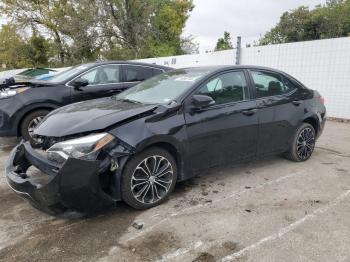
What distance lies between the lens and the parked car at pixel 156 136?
3.01m

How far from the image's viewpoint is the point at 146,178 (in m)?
3.42

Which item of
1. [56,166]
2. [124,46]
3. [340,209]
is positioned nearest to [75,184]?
[56,166]

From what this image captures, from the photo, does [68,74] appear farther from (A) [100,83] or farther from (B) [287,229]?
(B) [287,229]

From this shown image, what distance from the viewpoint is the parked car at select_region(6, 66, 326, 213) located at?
3.01m

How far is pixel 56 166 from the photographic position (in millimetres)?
3033

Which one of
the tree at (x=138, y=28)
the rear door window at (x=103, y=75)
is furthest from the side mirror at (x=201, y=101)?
the tree at (x=138, y=28)

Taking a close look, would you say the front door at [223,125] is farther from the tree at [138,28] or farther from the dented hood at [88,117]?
the tree at [138,28]

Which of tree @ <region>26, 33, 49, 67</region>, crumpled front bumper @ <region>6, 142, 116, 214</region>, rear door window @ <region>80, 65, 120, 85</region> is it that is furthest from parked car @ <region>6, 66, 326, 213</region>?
tree @ <region>26, 33, 49, 67</region>

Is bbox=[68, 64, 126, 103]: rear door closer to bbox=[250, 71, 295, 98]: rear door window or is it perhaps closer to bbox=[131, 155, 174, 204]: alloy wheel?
bbox=[250, 71, 295, 98]: rear door window

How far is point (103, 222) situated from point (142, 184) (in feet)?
1.81

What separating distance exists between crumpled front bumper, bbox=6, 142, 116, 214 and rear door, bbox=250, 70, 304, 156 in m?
2.40

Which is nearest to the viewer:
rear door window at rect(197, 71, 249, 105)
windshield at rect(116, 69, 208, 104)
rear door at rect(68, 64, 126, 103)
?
windshield at rect(116, 69, 208, 104)

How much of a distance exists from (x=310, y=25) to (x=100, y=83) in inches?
656

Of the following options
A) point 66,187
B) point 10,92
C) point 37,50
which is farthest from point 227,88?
point 37,50
